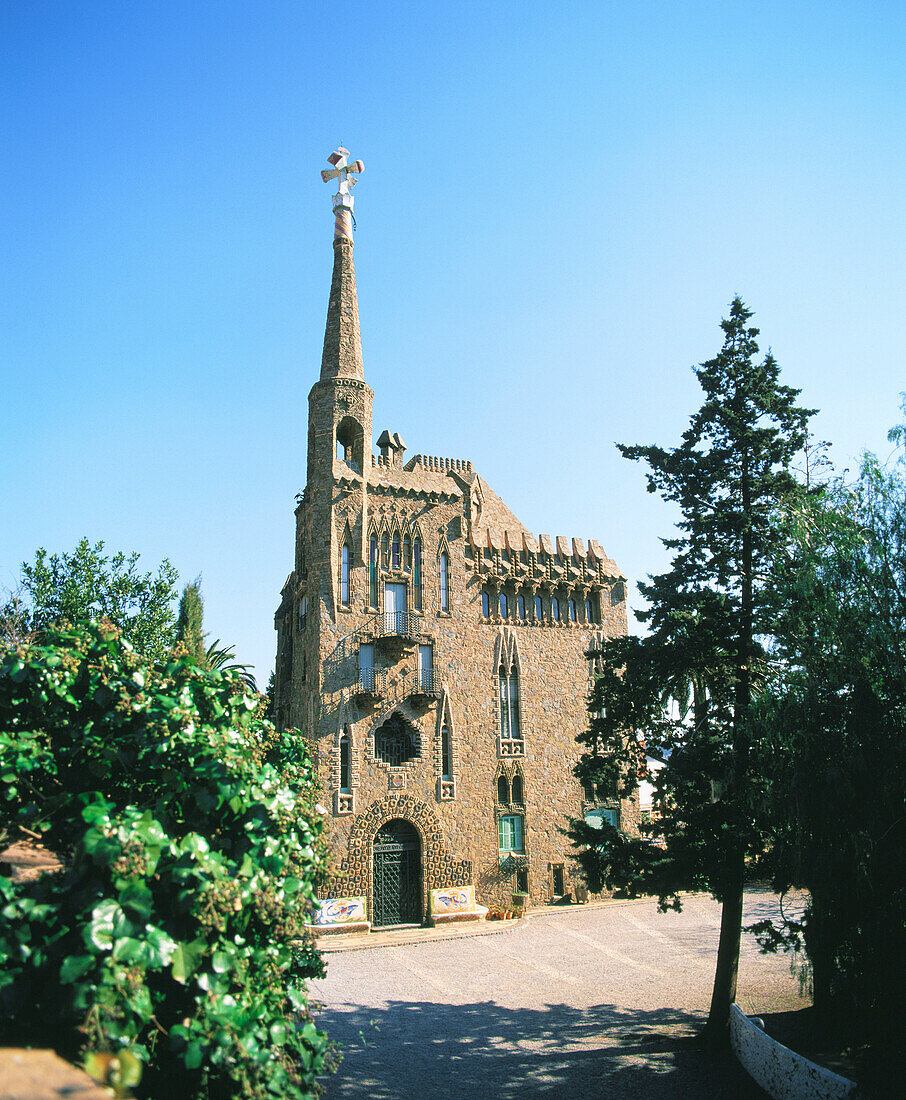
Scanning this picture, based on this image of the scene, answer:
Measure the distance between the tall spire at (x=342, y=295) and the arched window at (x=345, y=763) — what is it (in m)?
14.8

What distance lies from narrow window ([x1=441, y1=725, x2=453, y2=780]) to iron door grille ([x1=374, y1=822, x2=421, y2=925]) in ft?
8.48

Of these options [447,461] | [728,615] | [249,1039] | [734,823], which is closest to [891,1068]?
[734,823]

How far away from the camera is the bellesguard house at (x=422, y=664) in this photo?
2948cm

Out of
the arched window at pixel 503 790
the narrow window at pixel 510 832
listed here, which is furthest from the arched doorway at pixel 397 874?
the arched window at pixel 503 790

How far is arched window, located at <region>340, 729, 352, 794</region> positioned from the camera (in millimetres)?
29036

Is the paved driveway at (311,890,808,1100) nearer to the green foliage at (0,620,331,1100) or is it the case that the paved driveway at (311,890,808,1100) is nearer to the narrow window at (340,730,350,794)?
the green foliage at (0,620,331,1100)

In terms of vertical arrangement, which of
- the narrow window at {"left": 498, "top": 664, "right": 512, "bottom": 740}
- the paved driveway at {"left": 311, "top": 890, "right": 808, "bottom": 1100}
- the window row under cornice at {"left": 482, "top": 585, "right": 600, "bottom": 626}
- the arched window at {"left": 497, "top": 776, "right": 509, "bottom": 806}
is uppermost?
the window row under cornice at {"left": 482, "top": 585, "right": 600, "bottom": 626}

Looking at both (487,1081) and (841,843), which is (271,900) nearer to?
(841,843)

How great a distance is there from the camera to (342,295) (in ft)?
109

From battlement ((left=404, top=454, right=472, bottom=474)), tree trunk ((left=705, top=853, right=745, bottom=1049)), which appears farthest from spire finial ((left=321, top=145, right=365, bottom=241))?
tree trunk ((left=705, top=853, right=745, bottom=1049))

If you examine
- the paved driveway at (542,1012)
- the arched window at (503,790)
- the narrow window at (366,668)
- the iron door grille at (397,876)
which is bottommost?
the paved driveway at (542,1012)

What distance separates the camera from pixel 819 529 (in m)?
13.7

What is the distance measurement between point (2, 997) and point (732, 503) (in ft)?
50.7

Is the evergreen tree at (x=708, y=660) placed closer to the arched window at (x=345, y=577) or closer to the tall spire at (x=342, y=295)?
the arched window at (x=345, y=577)
